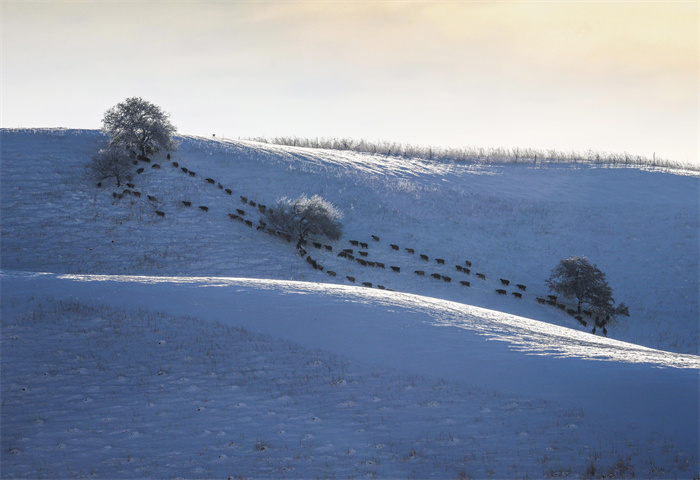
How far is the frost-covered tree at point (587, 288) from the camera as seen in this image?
30094mm

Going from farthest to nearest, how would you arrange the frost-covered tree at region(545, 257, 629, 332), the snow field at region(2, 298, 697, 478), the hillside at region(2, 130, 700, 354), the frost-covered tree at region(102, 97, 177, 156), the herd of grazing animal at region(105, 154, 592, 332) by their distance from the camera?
1. the frost-covered tree at region(102, 97, 177, 156)
2. the herd of grazing animal at region(105, 154, 592, 332)
3. the frost-covered tree at region(545, 257, 629, 332)
4. the hillside at region(2, 130, 700, 354)
5. the snow field at region(2, 298, 697, 478)

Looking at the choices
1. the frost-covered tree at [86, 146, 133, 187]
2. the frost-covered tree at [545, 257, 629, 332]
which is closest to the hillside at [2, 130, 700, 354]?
the frost-covered tree at [86, 146, 133, 187]

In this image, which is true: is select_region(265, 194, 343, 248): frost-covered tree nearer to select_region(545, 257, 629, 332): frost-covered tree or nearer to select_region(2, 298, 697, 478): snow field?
select_region(545, 257, 629, 332): frost-covered tree

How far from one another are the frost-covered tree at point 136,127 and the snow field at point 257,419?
95.4 feet

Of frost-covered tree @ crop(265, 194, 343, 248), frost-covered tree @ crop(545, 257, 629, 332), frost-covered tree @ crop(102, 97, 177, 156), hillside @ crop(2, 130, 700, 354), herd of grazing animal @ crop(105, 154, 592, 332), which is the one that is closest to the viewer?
hillside @ crop(2, 130, 700, 354)

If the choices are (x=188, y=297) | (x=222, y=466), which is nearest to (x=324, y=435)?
(x=222, y=466)

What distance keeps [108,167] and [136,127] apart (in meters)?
5.90

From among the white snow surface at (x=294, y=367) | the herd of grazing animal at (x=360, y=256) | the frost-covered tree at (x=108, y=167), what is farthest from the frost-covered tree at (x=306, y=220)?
the frost-covered tree at (x=108, y=167)

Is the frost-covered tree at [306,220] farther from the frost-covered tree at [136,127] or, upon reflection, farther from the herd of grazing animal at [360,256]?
the frost-covered tree at [136,127]

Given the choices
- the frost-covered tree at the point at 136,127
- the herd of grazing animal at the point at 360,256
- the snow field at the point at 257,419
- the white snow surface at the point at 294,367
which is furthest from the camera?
the frost-covered tree at the point at 136,127

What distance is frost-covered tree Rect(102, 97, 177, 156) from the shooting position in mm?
41594

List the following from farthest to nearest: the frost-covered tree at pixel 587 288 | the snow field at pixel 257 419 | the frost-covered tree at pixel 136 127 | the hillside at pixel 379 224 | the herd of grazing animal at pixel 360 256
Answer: the frost-covered tree at pixel 136 127
the herd of grazing animal at pixel 360 256
the frost-covered tree at pixel 587 288
the hillside at pixel 379 224
the snow field at pixel 257 419

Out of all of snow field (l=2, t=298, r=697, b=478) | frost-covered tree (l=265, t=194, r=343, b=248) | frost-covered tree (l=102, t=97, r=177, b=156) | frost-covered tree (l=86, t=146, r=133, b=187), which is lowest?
snow field (l=2, t=298, r=697, b=478)

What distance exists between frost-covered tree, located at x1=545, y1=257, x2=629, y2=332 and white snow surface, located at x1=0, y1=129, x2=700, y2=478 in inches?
40.5
